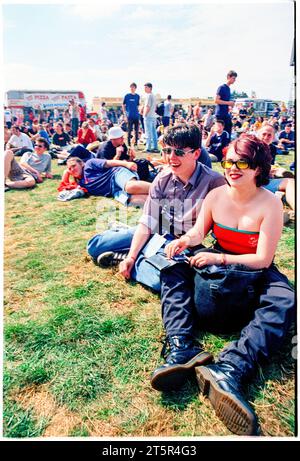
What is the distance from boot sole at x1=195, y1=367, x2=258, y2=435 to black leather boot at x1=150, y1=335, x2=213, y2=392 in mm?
96

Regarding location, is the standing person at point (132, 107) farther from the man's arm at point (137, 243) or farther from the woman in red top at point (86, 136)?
the man's arm at point (137, 243)

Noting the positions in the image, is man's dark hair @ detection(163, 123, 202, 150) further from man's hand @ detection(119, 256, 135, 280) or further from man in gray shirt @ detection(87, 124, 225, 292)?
man's hand @ detection(119, 256, 135, 280)

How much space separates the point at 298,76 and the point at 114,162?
12.8ft

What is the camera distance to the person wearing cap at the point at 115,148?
18.6ft

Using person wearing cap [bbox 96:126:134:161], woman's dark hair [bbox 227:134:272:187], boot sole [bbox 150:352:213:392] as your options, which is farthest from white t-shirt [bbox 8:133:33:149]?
boot sole [bbox 150:352:213:392]

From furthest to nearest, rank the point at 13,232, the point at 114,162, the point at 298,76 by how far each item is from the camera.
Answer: the point at 114,162
the point at 13,232
the point at 298,76

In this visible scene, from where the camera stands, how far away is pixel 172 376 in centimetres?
174

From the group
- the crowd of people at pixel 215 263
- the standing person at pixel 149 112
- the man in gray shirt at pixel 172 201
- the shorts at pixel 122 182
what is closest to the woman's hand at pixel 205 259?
the crowd of people at pixel 215 263

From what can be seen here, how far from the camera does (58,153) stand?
10289 millimetres

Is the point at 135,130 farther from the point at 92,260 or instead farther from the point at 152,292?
the point at 152,292

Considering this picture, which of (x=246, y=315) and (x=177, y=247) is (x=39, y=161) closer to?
(x=177, y=247)

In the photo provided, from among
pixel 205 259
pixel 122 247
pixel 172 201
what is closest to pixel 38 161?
pixel 122 247

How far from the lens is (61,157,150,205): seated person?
192 inches
